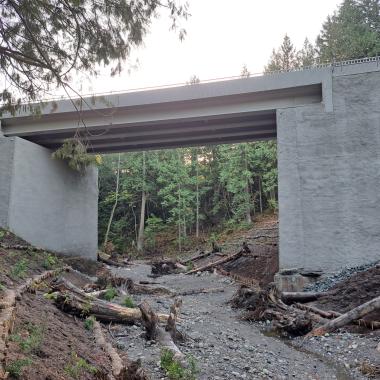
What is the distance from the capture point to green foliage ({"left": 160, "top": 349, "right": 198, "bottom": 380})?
485 cm

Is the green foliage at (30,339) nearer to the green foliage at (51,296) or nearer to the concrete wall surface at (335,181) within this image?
the green foliage at (51,296)

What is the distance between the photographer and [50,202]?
21.1 m

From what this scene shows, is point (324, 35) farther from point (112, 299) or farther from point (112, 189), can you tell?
point (112, 299)

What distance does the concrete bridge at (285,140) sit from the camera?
1429cm

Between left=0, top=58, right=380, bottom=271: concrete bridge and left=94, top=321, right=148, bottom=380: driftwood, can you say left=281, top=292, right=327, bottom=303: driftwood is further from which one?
left=94, top=321, right=148, bottom=380: driftwood

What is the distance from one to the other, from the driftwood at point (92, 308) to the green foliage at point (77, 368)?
8.49 feet

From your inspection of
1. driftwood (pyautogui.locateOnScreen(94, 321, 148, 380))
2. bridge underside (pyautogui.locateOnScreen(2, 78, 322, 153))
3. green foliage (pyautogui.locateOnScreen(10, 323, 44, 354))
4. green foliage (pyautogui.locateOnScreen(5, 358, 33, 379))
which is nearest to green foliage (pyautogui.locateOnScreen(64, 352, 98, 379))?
driftwood (pyautogui.locateOnScreen(94, 321, 148, 380))

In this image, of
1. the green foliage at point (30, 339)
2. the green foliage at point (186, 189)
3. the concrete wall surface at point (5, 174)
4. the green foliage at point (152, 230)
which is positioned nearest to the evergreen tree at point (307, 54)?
the green foliage at point (186, 189)

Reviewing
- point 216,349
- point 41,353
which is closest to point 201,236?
point 216,349

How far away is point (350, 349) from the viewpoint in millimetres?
7695

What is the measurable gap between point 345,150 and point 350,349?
344 inches

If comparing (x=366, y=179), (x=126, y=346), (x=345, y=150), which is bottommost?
(x=126, y=346)

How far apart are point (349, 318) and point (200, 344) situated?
12.7ft

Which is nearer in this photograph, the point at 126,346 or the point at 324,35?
the point at 126,346
